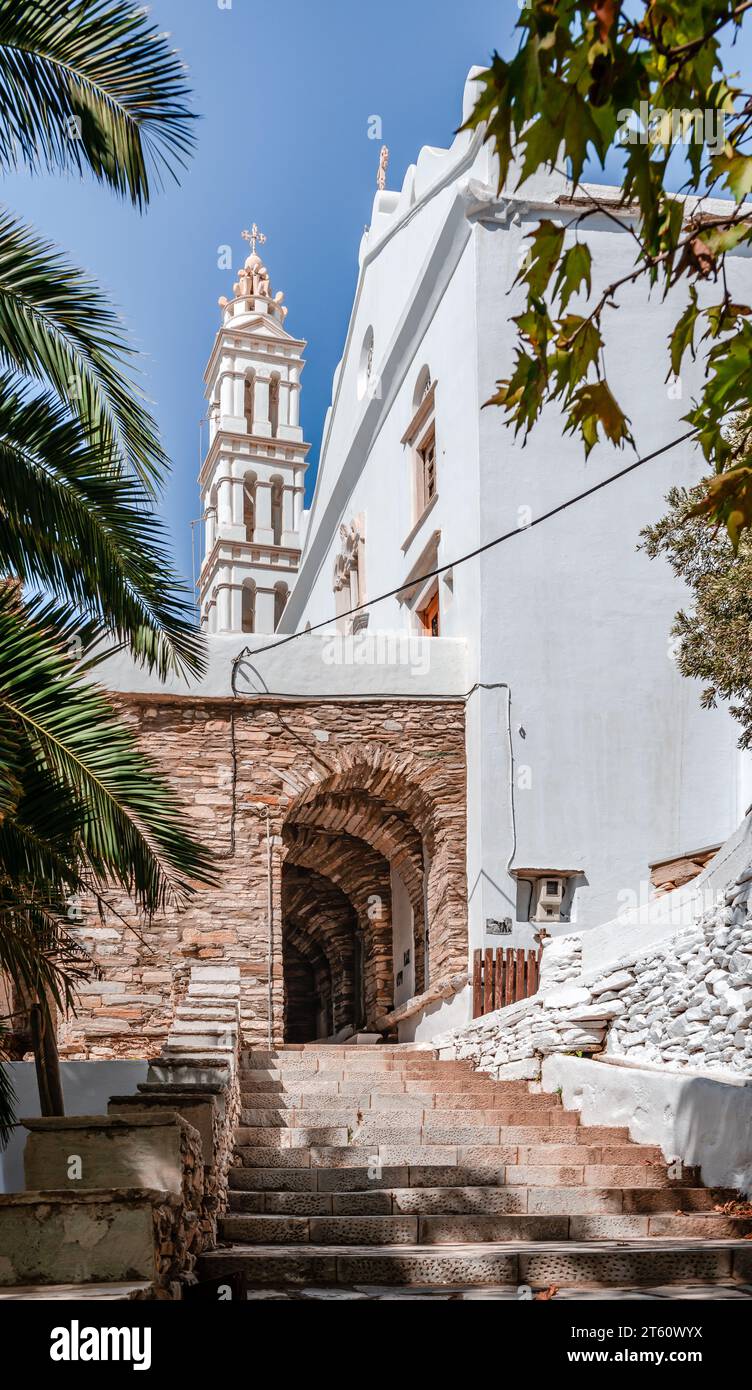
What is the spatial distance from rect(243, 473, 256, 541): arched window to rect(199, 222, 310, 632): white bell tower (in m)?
0.03

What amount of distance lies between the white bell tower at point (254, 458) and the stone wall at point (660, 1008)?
27.9 meters

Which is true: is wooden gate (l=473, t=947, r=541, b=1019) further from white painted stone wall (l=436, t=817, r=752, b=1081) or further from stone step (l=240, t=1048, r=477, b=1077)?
white painted stone wall (l=436, t=817, r=752, b=1081)

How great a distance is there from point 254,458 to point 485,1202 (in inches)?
1304

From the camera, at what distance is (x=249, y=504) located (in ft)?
133

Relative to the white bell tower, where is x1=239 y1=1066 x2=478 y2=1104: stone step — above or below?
below

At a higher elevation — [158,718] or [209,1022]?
[158,718]

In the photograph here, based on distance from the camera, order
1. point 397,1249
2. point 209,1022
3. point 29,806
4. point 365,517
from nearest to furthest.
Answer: point 29,806 < point 397,1249 < point 209,1022 < point 365,517

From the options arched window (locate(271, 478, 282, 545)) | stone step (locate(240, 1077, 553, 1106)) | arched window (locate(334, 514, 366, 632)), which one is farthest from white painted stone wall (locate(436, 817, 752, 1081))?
arched window (locate(271, 478, 282, 545))

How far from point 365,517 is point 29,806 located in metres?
16.3

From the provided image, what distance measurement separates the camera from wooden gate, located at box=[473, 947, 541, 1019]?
46.3 feet

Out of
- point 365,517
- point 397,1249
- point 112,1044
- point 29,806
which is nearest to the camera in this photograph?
point 29,806
